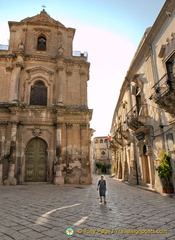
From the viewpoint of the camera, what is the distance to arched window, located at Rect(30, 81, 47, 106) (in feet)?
56.1

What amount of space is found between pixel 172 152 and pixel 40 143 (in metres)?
10.5

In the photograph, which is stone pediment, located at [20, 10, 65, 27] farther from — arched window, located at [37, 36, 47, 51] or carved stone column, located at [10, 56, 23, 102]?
carved stone column, located at [10, 56, 23, 102]

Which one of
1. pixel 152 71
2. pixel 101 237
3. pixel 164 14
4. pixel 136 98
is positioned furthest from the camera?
pixel 136 98

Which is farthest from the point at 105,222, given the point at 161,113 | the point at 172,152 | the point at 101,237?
the point at 161,113

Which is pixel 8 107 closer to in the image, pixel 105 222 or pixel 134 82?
pixel 134 82

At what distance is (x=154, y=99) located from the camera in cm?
1009

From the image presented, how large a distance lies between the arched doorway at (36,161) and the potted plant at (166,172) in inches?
362

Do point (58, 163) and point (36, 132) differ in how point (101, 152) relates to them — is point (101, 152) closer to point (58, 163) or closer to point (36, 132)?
point (36, 132)

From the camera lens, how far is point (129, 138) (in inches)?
645

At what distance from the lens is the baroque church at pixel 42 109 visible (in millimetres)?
14984

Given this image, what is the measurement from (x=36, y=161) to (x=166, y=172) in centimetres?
1011

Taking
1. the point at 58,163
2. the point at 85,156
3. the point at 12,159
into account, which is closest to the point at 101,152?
the point at 85,156

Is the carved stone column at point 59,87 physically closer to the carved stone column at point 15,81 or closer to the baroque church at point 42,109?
the baroque church at point 42,109

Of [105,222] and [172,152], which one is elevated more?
[172,152]
